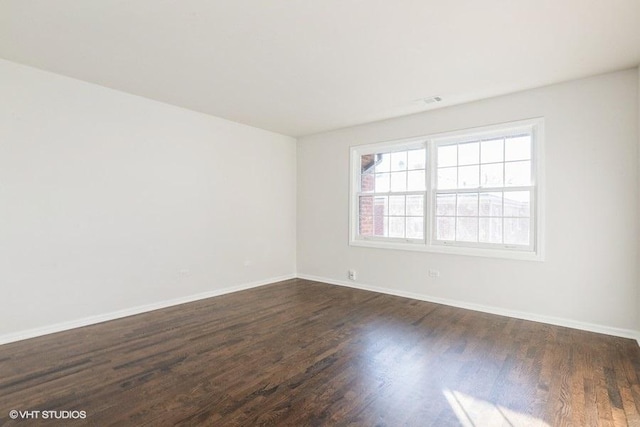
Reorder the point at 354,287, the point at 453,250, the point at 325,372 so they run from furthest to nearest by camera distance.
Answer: the point at 354,287 → the point at 453,250 → the point at 325,372

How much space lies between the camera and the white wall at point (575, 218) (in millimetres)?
3170

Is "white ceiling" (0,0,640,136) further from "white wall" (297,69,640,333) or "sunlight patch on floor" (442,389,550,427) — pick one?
"sunlight patch on floor" (442,389,550,427)

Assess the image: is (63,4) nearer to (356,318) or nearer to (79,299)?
(79,299)

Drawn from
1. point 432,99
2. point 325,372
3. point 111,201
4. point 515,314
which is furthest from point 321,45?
point 515,314

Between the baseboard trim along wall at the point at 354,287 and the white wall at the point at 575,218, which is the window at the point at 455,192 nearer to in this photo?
the white wall at the point at 575,218

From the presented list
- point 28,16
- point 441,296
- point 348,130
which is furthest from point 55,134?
point 441,296

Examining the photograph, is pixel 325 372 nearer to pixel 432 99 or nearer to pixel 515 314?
pixel 515 314

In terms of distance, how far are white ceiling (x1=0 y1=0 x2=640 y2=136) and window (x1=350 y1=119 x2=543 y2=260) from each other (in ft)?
2.20

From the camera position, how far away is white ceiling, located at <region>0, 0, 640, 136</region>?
224 cm

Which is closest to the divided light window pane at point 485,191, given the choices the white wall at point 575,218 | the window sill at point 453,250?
the window sill at point 453,250

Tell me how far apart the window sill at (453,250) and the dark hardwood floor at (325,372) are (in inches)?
28.5

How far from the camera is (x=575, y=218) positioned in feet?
11.2

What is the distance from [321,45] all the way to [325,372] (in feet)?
8.65

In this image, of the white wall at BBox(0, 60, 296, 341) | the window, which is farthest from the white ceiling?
the window
